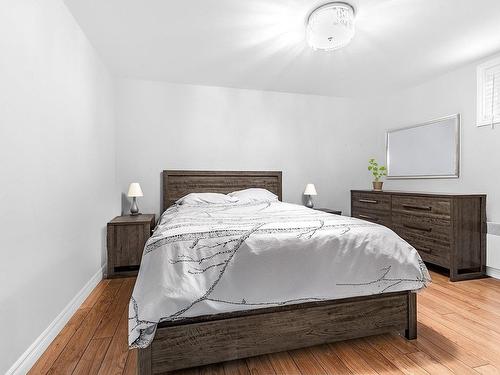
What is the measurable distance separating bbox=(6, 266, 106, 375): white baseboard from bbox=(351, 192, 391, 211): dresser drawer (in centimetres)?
350

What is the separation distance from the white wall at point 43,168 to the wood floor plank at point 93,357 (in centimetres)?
29

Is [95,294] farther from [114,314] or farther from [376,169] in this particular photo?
[376,169]

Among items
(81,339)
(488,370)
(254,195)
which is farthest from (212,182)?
(488,370)

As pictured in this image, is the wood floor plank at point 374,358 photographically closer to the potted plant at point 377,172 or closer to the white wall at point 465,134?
the white wall at point 465,134

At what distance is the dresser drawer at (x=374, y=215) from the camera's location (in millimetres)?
3631

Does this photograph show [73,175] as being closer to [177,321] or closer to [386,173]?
[177,321]

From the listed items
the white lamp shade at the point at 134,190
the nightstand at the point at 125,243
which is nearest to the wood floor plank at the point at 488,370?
the nightstand at the point at 125,243

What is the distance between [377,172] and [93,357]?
417cm

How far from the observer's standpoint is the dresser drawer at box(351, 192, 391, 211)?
3.63 metres

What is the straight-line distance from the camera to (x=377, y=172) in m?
4.33

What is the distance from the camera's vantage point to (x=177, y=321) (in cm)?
137

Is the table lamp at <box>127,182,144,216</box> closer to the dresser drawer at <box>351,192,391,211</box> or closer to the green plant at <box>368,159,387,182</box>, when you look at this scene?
the dresser drawer at <box>351,192,391,211</box>

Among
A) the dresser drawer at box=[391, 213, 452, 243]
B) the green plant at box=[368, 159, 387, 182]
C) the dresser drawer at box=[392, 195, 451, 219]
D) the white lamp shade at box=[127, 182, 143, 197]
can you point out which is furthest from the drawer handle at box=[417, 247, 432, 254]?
the white lamp shade at box=[127, 182, 143, 197]

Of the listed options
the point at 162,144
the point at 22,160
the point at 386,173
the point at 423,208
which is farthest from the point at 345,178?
the point at 22,160
